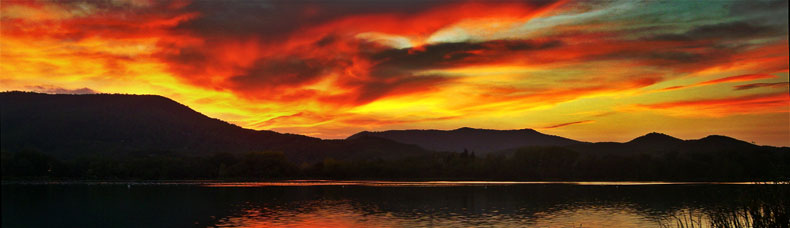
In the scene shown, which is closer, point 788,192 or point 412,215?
point 788,192

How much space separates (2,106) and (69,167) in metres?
56.3

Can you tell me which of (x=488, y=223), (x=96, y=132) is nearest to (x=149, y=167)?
(x=96, y=132)

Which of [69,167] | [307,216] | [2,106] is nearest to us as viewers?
[307,216]

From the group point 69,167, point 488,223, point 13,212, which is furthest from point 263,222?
point 69,167

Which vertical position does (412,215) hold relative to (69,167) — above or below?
below

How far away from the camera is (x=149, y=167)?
196750 millimetres

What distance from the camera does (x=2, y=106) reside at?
98.9 metres

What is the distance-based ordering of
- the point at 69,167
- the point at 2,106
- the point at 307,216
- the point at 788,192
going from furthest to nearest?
the point at 69,167
the point at 2,106
the point at 307,216
the point at 788,192

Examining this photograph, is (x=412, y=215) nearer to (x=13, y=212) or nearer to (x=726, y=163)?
(x=13, y=212)

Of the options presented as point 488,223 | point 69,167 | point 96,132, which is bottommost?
point 488,223

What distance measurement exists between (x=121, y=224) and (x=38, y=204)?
107 ft

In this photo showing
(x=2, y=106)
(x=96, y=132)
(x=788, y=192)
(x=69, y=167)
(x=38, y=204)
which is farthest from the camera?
(x=96, y=132)

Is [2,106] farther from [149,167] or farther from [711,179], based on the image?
[711,179]

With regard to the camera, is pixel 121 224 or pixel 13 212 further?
pixel 13 212
